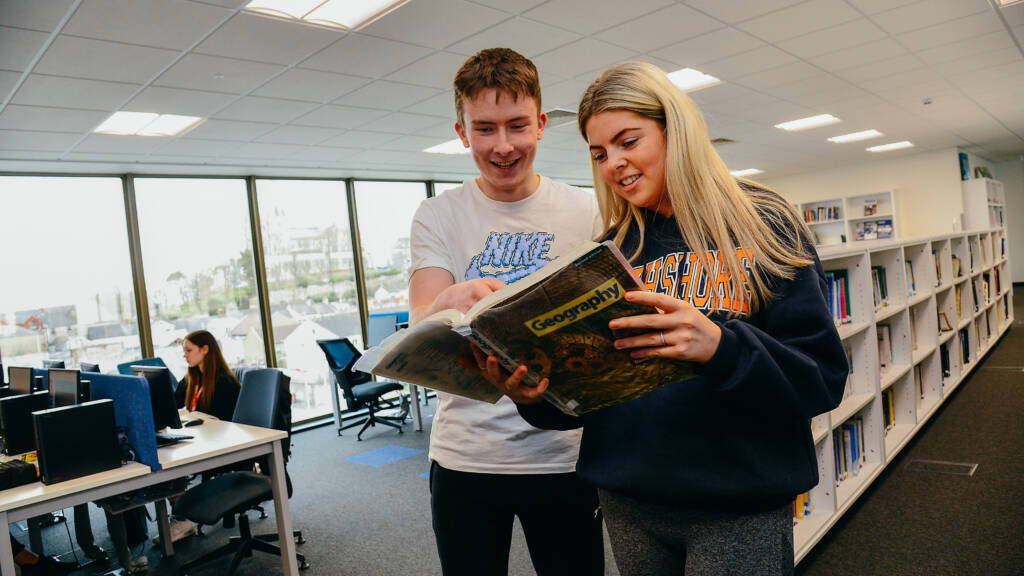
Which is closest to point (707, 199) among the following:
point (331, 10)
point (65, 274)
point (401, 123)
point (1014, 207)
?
point (331, 10)

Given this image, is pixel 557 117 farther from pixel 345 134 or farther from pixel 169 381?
pixel 169 381

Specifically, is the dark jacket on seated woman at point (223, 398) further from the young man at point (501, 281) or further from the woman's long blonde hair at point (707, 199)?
the woman's long blonde hair at point (707, 199)

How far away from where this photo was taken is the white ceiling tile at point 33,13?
8.08ft

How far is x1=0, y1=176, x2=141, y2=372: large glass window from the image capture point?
5129mm

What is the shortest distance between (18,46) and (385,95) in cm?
201

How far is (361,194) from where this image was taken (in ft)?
24.3

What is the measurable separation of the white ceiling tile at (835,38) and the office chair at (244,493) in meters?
3.85

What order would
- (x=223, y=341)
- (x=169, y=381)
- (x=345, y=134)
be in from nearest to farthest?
1. (x=169, y=381)
2. (x=345, y=134)
3. (x=223, y=341)

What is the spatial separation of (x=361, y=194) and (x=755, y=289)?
6.96 metres

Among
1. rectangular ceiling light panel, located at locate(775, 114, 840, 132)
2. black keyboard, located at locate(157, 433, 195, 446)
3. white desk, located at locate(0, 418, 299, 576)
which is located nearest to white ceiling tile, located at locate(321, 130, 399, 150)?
white desk, located at locate(0, 418, 299, 576)

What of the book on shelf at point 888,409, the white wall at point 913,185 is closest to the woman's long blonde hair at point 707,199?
the book on shelf at point 888,409

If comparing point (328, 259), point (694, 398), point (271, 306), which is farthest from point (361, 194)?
point (694, 398)

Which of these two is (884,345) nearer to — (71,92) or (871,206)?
(71,92)

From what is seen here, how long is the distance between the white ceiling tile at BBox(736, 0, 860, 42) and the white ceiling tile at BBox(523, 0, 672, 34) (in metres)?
0.79
